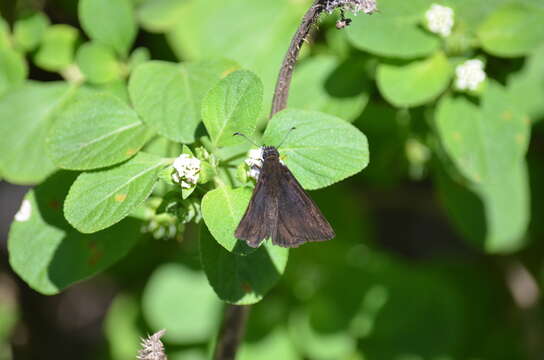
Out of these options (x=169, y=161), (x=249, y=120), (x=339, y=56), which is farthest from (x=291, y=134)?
(x=339, y=56)

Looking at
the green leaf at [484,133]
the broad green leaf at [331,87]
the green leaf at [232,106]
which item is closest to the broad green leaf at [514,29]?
the green leaf at [484,133]

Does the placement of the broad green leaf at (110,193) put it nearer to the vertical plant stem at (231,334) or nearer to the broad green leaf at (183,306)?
the vertical plant stem at (231,334)

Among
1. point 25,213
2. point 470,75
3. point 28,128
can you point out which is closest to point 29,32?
point 28,128

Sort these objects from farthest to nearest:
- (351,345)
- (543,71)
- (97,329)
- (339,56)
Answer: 1. (97,329)
2. (351,345)
3. (543,71)
4. (339,56)

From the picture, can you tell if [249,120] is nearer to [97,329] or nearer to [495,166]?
[495,166]

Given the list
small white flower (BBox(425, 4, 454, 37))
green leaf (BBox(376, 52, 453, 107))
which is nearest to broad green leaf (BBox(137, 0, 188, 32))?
green leaf (BBox(376, 52, 453, 107))

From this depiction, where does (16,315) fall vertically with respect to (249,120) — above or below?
below
